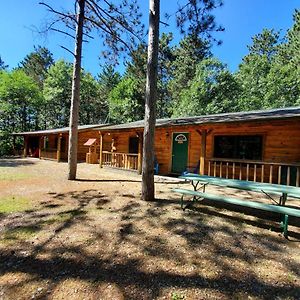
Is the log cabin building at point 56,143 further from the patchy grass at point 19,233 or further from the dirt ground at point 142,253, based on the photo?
the patchy grass at point 19,233

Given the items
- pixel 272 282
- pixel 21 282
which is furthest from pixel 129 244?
pixel 272 282

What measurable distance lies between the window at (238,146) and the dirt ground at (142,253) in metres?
4.48

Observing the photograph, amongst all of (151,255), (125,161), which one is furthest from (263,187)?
(125,161)

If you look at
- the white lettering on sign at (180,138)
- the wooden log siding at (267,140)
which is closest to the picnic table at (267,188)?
the wooden log siding at (267,140)

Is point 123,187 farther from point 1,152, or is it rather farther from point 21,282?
point 1,152

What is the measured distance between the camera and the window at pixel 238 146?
29.7 ft

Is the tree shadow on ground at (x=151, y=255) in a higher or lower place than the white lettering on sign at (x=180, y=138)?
lower

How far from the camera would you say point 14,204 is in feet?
19.1

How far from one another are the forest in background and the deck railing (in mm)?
Result: 5536

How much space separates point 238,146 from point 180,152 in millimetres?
2870

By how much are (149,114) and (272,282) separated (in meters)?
4.41

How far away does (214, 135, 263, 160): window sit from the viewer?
9.04m

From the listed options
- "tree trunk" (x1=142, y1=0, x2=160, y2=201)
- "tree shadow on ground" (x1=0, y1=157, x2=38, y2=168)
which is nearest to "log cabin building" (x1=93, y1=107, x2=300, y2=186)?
"tree trunk" (x1=142, y1=0, x2=160, y2=201)

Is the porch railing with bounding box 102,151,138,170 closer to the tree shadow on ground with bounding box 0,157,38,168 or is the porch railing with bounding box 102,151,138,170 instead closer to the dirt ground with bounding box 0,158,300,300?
the tree shadow on ground with bounding box 0,157,38,168
